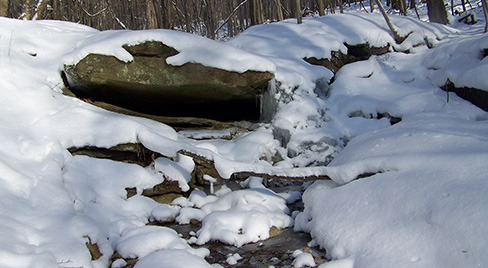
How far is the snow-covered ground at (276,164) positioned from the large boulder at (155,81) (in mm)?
168

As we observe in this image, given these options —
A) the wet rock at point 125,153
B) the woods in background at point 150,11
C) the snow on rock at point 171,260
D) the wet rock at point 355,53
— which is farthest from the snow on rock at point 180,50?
the woods in background at point 150,11

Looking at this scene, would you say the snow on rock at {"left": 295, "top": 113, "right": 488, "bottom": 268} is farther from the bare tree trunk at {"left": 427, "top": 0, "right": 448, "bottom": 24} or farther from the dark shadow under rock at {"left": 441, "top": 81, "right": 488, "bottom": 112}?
the bare tree trunk at {"left": 427, "top": 0, "right": 448, "bottom": 24}

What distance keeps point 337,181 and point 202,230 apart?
1.62 m

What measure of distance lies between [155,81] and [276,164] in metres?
2.36

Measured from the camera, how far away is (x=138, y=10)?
23469mm

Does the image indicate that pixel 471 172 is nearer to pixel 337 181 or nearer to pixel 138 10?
pixel 337 181

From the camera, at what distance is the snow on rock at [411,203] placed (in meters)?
2.68

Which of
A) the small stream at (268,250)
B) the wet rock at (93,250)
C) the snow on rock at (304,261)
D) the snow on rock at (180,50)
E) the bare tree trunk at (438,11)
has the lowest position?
the small stream at (268,250)

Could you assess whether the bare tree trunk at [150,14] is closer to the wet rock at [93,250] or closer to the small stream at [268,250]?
the small stream at [268,250]

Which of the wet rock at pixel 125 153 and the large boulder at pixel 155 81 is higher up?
the large boulder at pixel 155 81

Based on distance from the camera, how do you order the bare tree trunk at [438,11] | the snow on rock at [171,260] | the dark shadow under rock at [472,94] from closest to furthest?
the snow on rock at [171,260] → the dark shadow under rock at [472,94] → the bare tree trunk at [438,11]

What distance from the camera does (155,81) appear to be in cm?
602

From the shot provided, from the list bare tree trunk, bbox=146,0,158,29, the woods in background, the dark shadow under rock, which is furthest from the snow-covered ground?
bare tree trunk, bbox=146,0,158,29

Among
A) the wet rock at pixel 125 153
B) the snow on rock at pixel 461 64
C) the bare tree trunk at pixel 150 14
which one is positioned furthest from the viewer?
the bare tree trunk at pixel 150 14
